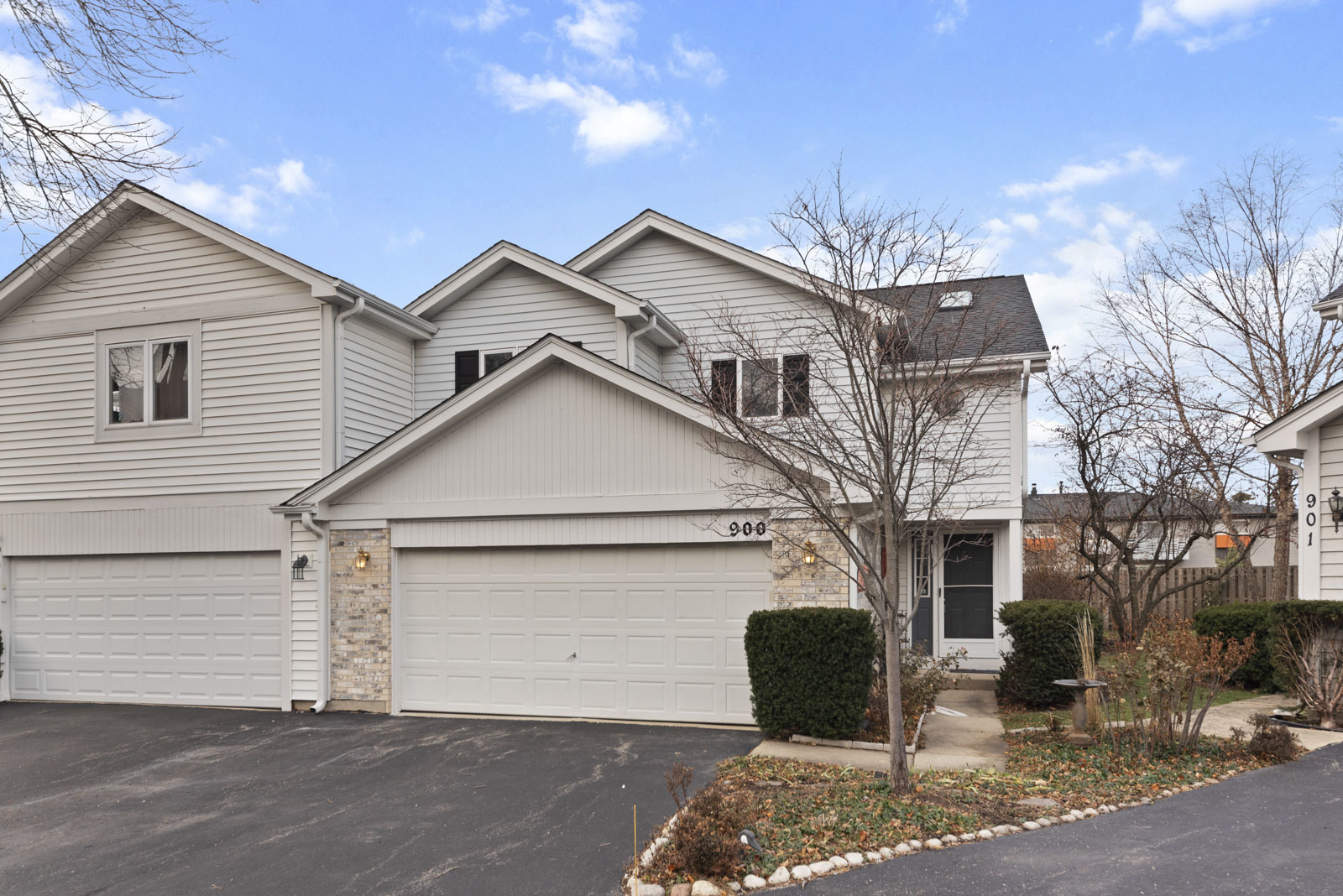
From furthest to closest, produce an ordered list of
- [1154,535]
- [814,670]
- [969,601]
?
[1154,535] < [969,601] < [814,670]

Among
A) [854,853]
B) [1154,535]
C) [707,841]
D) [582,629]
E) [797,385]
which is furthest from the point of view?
[1154,535]

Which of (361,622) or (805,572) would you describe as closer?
(805,572)

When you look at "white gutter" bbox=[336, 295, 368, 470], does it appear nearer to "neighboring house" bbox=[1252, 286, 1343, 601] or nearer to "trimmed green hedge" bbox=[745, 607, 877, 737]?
"trimmed green hedge" bbox=[745, 607, 877, 737]

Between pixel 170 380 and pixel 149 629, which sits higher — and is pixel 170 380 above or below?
above

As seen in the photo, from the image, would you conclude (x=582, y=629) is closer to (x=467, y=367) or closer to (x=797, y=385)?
(x=797, y=385)

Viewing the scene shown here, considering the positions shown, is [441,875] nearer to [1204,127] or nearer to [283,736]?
[283,736]

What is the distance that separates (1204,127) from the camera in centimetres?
1429

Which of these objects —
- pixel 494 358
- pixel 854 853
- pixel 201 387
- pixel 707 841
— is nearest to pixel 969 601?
pixel 494 358

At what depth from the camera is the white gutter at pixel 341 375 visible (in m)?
12.4

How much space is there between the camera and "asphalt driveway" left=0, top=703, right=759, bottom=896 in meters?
6.01

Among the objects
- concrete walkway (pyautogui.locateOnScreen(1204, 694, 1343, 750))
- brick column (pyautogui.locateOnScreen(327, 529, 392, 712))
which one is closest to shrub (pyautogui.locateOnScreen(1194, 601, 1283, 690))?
concrete walkway (pyautogui.locateOnScreen(1204, 694, 1343, 750))

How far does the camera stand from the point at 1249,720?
9453mm

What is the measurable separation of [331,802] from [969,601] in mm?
10915

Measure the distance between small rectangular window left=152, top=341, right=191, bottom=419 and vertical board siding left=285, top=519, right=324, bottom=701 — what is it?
9.18 feet
